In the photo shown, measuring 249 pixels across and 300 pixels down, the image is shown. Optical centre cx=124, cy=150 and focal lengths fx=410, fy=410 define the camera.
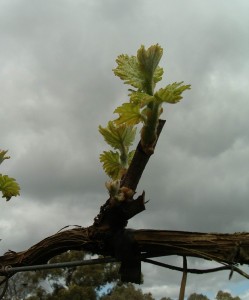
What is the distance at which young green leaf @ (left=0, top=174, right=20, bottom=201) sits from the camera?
2.52m

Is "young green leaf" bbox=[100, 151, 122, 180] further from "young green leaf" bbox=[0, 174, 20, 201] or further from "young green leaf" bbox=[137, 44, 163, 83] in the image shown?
"young green leaf" bbox=[0, 174, 20, 201]

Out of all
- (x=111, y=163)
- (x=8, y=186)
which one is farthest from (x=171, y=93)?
(x=8, y=186)

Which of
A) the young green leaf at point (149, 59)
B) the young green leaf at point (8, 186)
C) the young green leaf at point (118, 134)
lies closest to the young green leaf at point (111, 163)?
the young green leaf at point (118, 134)

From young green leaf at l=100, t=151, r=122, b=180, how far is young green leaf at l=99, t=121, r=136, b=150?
0.22 ft

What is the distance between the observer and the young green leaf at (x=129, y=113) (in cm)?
172

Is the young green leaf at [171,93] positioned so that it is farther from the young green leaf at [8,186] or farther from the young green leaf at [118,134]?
the young green leaf at [8,186]

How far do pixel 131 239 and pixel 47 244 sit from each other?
0.50 metres

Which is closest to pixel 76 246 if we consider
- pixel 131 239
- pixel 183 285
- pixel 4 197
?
pixel 131 239

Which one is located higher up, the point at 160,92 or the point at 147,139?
the point at 160,92

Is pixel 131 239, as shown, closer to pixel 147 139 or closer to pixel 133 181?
pixel 133 181

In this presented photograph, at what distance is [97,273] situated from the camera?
2486 cm

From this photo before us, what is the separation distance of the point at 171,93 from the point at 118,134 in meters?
0.38

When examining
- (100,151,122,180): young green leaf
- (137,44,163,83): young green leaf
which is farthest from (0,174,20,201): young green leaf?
(137,44,163,83): young green leaf

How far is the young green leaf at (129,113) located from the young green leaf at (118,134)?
0.42 ft
